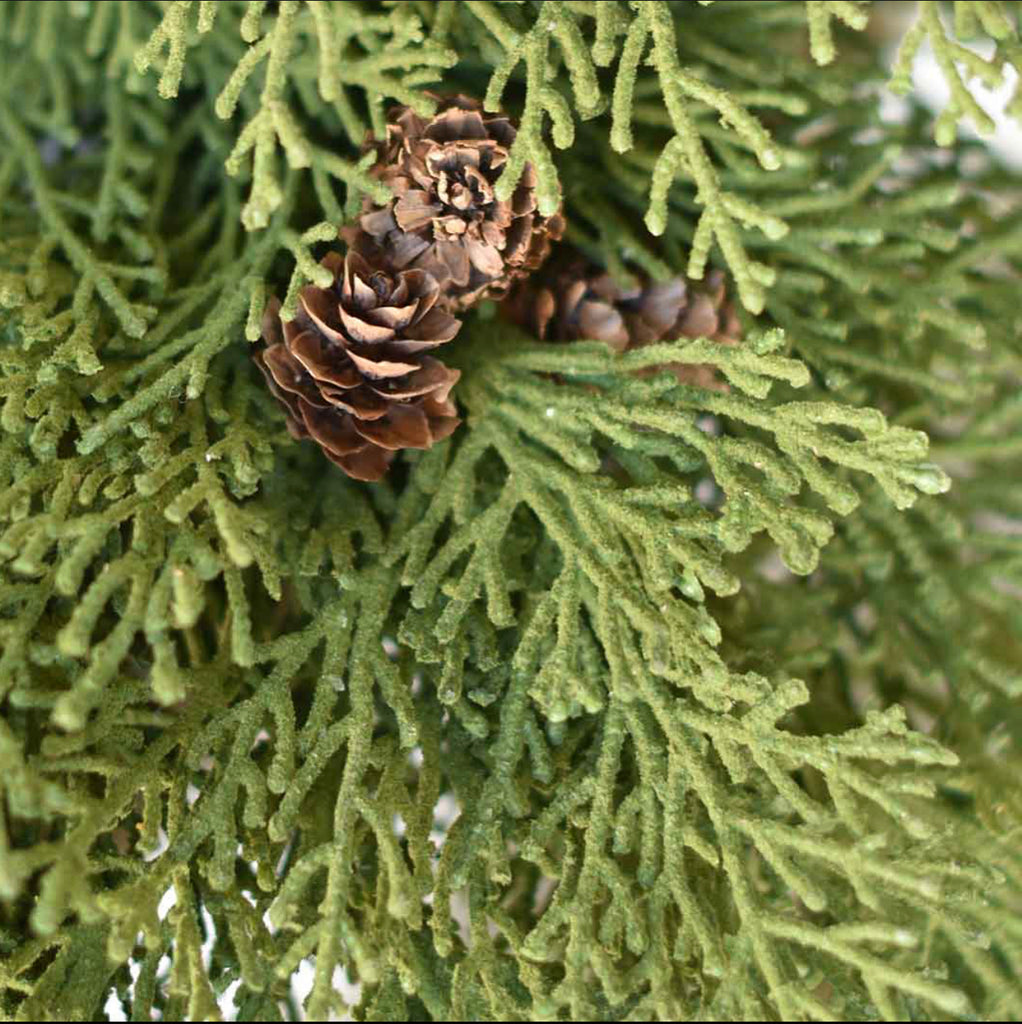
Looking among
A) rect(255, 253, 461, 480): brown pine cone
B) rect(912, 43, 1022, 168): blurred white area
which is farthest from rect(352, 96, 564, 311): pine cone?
rect(912, 43, 1022, 168): blurred white area

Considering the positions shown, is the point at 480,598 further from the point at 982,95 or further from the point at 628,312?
the point at 982,95

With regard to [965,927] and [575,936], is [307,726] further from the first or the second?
[965,927]

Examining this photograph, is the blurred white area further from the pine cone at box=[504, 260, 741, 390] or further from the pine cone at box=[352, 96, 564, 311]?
the pine cone at box=[352, 96, 564, 311]

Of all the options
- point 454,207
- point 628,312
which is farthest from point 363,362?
point 628,312

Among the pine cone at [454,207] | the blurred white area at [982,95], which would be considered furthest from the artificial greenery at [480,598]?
the blurred white area at [982,95]

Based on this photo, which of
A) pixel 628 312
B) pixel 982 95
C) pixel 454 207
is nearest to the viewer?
pixel 454 207

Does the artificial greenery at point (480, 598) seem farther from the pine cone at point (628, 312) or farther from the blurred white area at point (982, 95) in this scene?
the blurred white area at point (982, 95)
